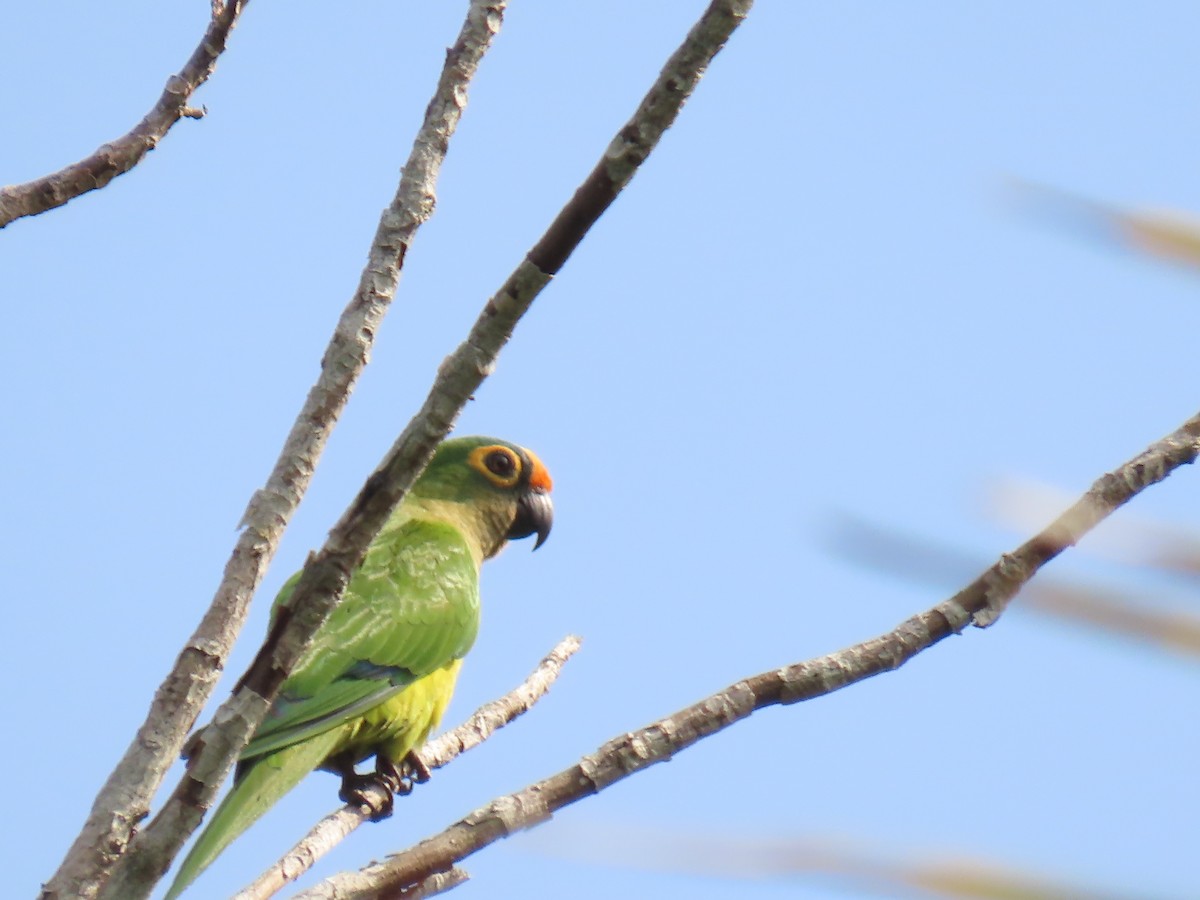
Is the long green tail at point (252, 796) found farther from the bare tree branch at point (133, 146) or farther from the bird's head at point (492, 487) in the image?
the bird's head at point (492, 487)

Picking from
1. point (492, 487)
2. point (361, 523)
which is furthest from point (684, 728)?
point (492, 487)

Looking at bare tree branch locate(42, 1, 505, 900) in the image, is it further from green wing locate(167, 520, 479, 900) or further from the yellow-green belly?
the yellow-green belly

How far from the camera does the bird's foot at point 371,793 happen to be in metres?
4.87

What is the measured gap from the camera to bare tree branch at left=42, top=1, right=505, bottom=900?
96.6 inches

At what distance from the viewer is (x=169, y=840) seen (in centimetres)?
230

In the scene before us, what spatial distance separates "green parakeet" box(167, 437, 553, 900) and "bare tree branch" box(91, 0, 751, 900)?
110 cm

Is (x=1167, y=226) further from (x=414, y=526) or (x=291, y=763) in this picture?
(x=414, y=526)

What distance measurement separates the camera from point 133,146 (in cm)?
311

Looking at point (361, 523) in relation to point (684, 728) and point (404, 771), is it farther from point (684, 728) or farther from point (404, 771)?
point (404, 771)

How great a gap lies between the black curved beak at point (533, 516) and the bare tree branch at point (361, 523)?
4730 millimetres

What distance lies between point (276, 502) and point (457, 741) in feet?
7.80

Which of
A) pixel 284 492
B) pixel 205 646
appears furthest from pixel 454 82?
pixel 205 646

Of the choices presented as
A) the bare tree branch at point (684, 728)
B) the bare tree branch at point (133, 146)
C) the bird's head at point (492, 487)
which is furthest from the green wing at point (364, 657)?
the bare tree branch at point (133, 146)

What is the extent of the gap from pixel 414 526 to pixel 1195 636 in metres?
5.84
